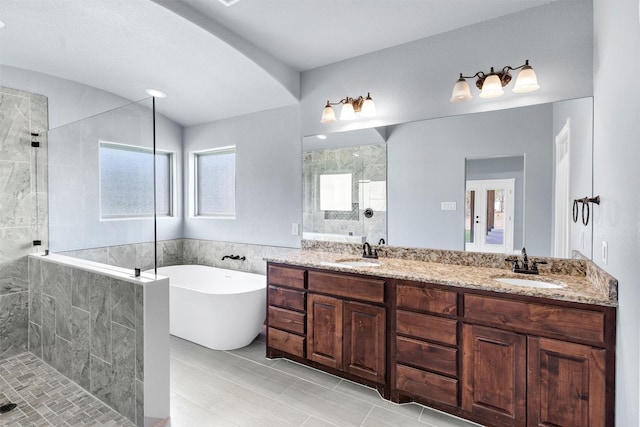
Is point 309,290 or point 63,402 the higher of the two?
point 309,290

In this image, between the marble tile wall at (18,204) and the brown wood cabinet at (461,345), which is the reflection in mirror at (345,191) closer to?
the brown wood cabinet at (461,345)

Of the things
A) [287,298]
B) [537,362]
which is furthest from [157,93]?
[537,362]

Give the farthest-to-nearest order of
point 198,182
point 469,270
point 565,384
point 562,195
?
point 198,182
point 469,270
point 562,195
point 565,384

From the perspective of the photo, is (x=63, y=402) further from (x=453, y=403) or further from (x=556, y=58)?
(x=556, y=58)

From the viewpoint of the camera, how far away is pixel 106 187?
239 cm

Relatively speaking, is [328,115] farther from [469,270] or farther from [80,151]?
[80,151]

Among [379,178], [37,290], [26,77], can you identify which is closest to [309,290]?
[379,178]

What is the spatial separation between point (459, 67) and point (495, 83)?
388 mm

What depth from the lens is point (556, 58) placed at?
2119mm

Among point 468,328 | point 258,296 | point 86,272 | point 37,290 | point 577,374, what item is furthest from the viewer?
point 258,296

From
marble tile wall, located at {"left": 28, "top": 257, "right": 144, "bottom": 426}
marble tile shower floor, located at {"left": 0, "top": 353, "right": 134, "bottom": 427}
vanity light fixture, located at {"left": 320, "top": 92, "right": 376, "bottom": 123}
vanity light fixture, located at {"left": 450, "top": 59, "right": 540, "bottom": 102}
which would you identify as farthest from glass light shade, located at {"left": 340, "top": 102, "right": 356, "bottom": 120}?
marble tile shower floor, located at {"left": 0, "top": 353, "right": 134, "bottom": 427}

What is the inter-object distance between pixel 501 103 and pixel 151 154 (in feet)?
8.22

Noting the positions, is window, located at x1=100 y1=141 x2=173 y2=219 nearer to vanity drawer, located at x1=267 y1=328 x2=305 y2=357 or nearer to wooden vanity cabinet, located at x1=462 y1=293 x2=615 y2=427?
vanity drawer, located at x1=267 y1=328 x2=305 y2=357

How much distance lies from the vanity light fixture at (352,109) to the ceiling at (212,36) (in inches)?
17.2
